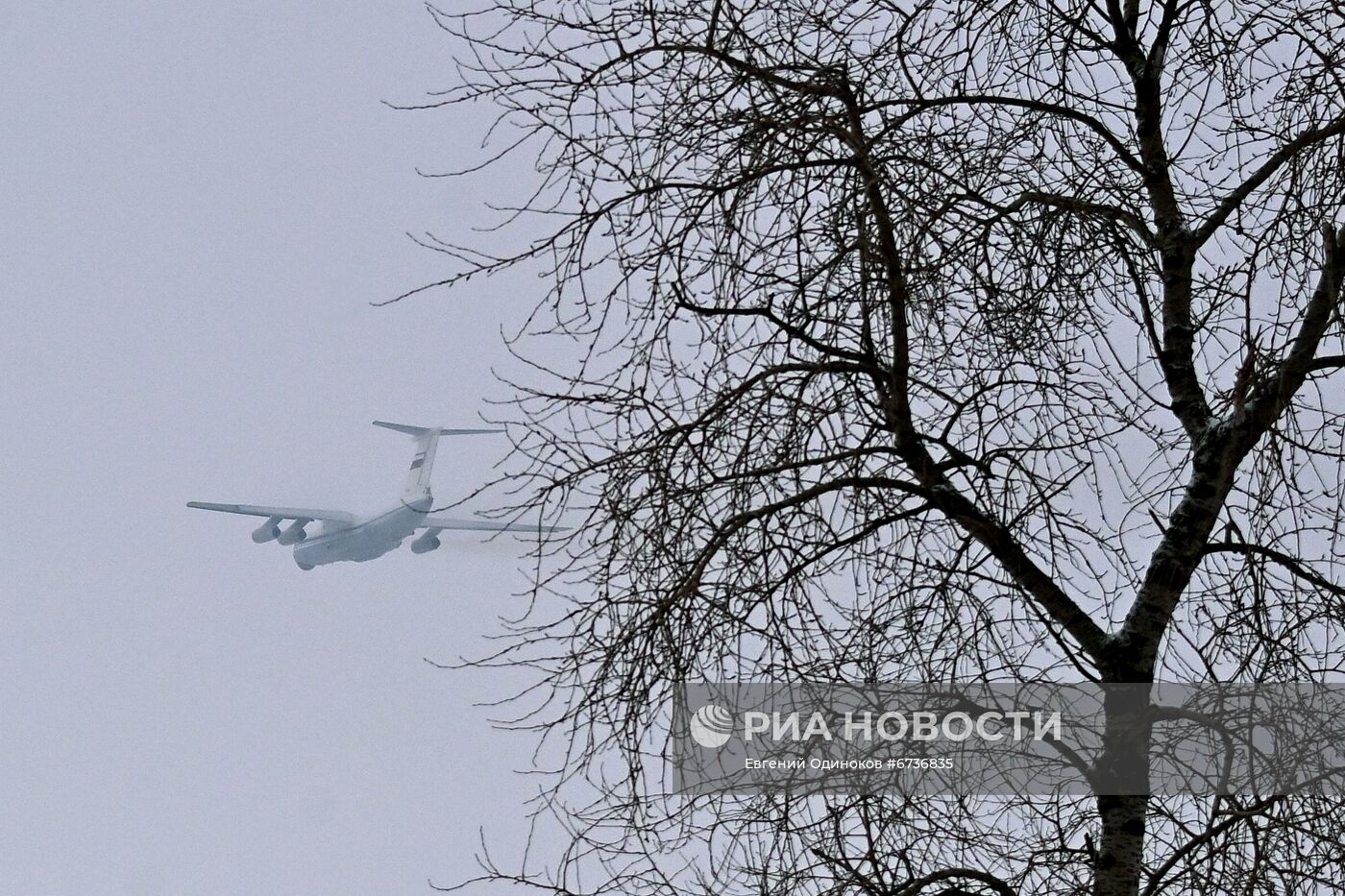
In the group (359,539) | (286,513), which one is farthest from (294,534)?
(359,539)

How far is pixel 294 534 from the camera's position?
33688 millimetres

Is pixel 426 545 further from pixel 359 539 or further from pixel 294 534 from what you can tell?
pixel 359 539

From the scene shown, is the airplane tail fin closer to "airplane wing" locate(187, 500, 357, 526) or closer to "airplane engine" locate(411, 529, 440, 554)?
"airplane wing" locate(187, 500, 357, 526)

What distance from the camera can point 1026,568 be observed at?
7.32 ft

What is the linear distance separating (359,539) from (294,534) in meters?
2.28

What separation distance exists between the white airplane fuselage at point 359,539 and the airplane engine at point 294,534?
1.22m

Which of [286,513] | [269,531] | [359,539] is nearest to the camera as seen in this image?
[269,531]

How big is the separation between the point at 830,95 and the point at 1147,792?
43.2 inches

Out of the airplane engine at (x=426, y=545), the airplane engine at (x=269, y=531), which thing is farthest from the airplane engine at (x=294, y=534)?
Result: the airplane engine at (x=426, y=545)

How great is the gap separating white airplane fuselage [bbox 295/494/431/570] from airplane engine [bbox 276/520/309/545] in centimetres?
122

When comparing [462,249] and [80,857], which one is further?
[80,857]

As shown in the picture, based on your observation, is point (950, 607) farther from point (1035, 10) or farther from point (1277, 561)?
point (1035, 10)

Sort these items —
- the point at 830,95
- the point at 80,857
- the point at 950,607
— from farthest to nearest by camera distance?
the point at 80,857
the point at 950,607
the point at 830,95

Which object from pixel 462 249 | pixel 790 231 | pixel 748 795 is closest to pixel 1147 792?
pixel 748 795
